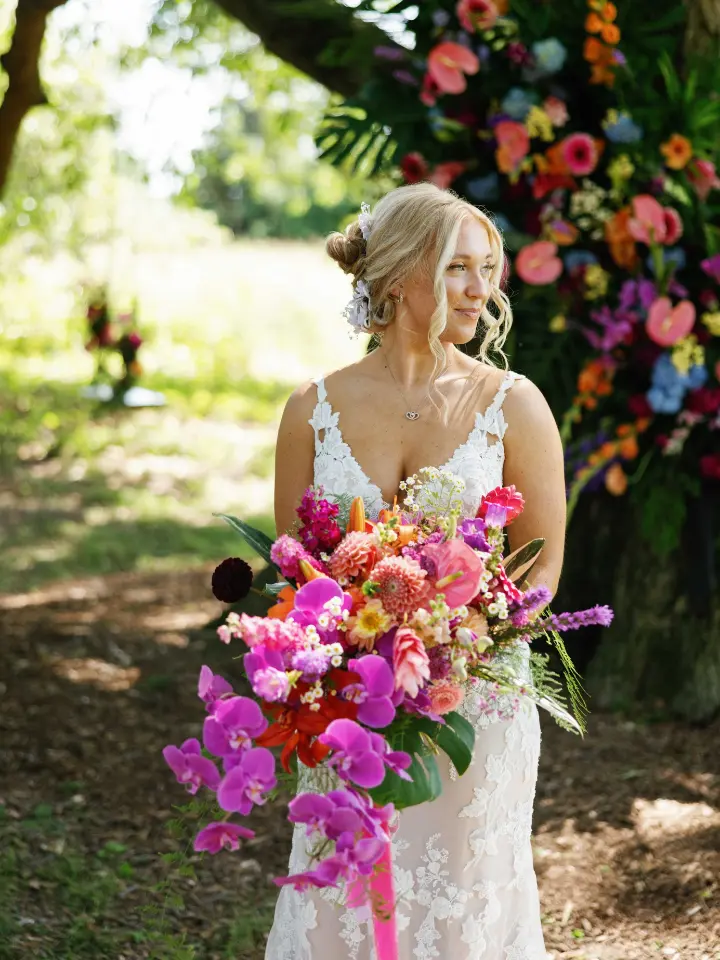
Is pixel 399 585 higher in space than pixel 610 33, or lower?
lower

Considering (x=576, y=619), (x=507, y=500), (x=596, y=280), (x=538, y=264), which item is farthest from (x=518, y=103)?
(x=576, y=619)

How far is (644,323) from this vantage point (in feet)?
14.4

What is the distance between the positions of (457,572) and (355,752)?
0.33m

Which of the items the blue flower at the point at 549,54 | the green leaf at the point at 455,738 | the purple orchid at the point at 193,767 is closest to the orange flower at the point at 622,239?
the blue flower at the point at 549,54

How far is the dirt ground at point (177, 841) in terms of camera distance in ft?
11.7

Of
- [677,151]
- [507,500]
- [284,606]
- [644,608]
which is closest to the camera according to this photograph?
[284,606]

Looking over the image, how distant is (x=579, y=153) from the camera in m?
4.30

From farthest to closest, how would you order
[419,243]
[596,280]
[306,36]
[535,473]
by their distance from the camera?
[306,36], [596,280], [535,473], [419,243]

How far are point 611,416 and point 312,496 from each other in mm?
2776

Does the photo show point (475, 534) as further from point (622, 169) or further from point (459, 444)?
point (622, 169)

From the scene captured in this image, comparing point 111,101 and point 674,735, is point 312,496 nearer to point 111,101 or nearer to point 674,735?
point 674,735

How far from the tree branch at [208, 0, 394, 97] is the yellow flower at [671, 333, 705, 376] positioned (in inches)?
73.2

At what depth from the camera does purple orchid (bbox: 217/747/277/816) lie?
1.78 metres

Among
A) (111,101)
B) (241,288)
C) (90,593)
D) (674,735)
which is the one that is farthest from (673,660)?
(241,288)
